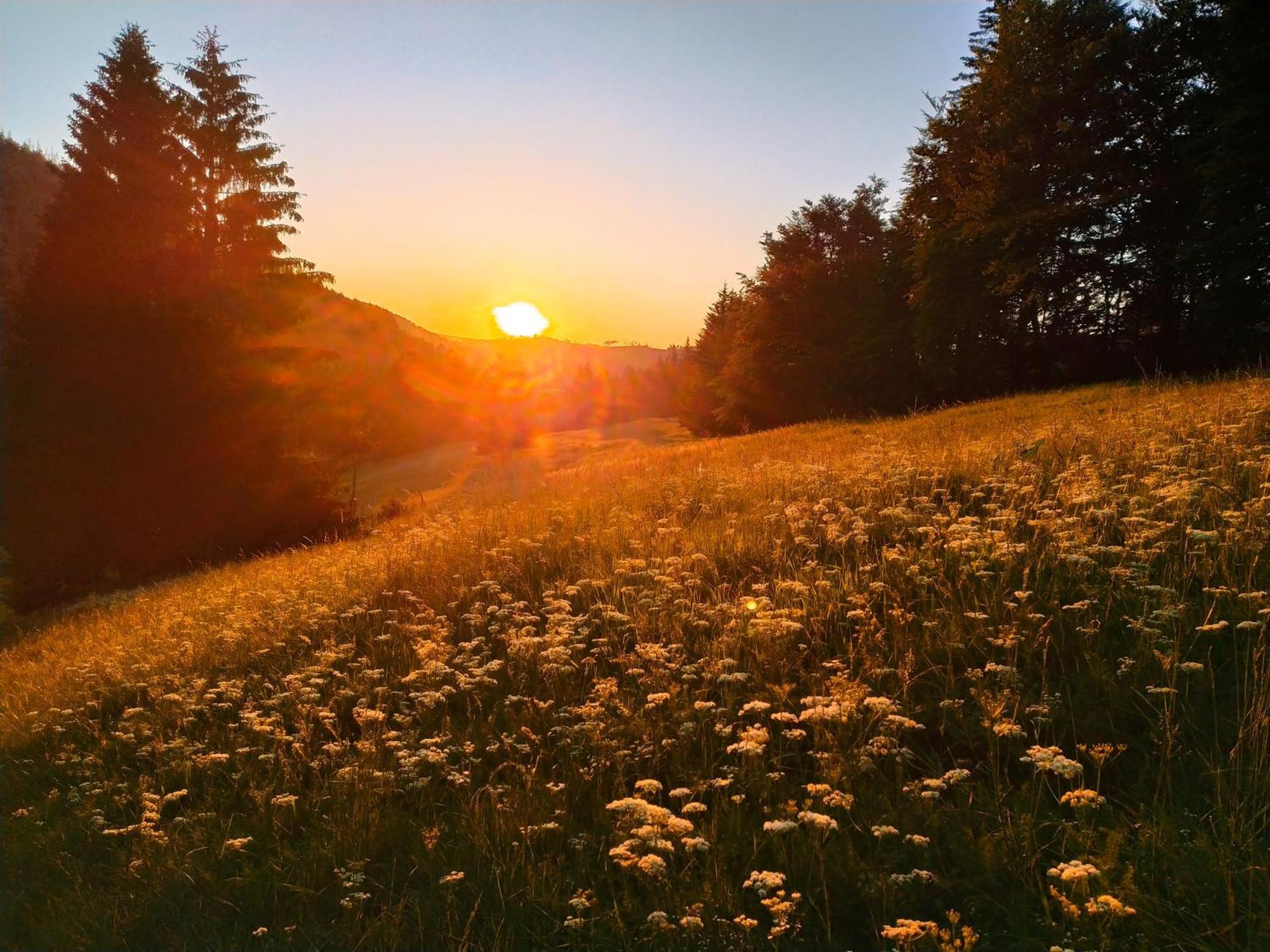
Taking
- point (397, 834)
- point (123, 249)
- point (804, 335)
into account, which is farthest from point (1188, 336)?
point (123, 249)

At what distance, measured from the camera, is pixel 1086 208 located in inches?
920

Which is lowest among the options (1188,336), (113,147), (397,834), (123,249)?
(397,834)

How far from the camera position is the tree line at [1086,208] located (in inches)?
774

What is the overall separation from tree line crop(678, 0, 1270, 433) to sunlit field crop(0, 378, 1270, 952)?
17.3 meters

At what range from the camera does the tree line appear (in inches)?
774

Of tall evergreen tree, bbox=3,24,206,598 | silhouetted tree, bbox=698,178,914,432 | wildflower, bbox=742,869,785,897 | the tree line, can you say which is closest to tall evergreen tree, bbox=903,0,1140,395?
the tree line

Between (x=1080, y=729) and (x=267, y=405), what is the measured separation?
2537 cm

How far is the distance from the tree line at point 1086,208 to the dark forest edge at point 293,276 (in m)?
0.09

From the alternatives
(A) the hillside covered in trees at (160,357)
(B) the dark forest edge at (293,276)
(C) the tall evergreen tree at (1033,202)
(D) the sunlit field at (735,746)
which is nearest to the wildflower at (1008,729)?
(D) the sunlit field at (735,746)

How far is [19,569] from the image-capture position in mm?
22188

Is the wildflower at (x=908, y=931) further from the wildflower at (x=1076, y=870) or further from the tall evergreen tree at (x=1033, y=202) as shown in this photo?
the tall evergreen tree at (x=1033, y=202)

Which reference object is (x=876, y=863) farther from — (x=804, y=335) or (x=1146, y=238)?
(x=804, y=335)

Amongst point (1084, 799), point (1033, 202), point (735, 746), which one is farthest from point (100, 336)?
point (1033, 202)

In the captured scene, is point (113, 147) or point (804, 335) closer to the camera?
point (113, 147)
